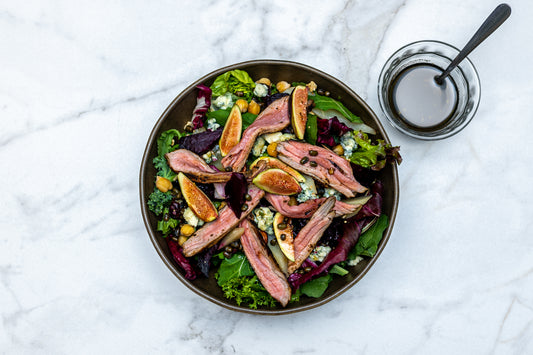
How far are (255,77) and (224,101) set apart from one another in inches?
12.4

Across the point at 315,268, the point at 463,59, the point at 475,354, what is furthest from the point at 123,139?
the point at 475,354

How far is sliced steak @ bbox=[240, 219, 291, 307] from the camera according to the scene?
3.17m

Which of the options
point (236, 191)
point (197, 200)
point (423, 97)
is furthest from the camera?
point (423, 97)

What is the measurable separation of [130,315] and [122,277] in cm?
31

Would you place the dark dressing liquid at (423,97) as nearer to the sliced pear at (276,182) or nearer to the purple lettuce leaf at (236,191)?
the sliced pear at (276,182)

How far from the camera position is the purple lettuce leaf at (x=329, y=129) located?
3.29 metres

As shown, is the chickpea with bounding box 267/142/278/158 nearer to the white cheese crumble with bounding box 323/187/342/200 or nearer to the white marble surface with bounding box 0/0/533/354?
the white cheese crumble with bounding box 323/187/342/200

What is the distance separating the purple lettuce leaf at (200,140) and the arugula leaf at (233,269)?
83 centimetres

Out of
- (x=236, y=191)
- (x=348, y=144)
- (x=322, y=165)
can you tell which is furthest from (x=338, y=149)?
(x=236, y=191)

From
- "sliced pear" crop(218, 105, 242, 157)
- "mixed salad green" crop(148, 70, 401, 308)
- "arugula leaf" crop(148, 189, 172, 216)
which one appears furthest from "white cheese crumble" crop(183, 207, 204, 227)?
"sliced pear" crop(218, 105, 242, 157)

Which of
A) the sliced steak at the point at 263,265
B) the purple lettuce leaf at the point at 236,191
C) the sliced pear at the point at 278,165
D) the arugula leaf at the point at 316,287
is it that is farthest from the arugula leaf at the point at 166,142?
the arugula leaf at the point at 316,287

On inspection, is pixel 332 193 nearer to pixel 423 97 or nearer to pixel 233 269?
pixel 233 269

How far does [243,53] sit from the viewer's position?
12.1 feet

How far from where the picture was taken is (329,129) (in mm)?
3293
